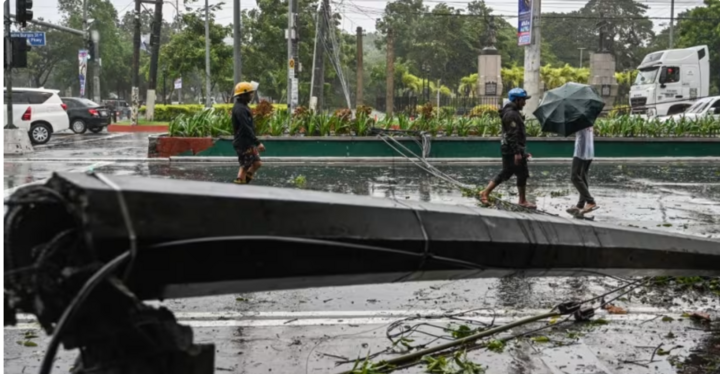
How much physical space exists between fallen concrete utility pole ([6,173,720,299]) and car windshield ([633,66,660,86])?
3505cm

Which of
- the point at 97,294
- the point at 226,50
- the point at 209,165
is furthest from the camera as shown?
the point at 226,50

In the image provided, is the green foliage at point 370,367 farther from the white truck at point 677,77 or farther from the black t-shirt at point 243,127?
the white truck at point 677,77

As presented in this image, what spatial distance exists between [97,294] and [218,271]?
360 mm

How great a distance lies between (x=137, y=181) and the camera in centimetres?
225

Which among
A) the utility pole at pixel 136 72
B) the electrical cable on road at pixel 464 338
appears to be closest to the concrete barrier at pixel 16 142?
the utility pole at pixel 136 72

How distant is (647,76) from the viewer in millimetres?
36281

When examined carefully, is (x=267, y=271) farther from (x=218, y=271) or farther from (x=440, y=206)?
(x=440, y=206)

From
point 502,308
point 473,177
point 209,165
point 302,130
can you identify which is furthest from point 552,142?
point 502,308

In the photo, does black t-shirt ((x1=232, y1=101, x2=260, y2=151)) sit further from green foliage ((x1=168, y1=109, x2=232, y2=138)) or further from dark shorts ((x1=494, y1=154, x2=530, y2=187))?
green foliage ((x1=168, y1=109, x2=232, y2=138))

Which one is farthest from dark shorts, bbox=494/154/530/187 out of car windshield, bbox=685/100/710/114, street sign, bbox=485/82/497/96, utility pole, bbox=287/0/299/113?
street sign, bbox=485/82/497/96

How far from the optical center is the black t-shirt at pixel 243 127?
11.7 m

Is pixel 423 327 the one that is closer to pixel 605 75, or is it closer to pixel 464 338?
pixel 464 338

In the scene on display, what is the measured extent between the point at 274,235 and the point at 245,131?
979 centimetres

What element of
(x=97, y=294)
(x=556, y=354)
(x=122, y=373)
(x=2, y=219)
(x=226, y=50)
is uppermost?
(x=226, y=50)
